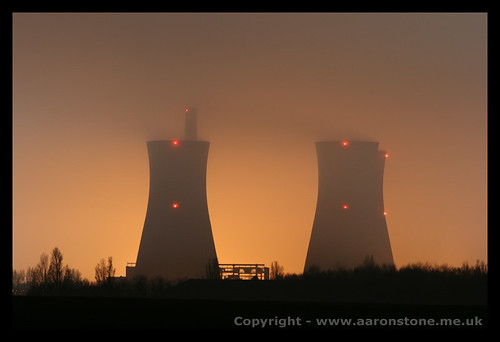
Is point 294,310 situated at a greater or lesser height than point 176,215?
lesser

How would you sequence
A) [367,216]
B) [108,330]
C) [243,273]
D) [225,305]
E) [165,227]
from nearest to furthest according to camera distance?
[108,330] → [225,305] → [165,227] → [367,216] → [243,273]

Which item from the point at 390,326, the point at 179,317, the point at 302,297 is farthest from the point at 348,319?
the point at 302,297

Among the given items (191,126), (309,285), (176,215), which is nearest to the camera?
(309,285)

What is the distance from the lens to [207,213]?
21906 mm

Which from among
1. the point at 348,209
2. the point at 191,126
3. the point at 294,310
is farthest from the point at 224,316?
the point at 191,126

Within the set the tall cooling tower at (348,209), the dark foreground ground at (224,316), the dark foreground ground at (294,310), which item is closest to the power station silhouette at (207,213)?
the tall cooling tower at (348,209)

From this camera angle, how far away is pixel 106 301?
13148 mm

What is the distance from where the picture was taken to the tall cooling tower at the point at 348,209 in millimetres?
22328

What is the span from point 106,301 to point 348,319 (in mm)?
3893

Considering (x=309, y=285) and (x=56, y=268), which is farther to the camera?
(x=56, y=268)

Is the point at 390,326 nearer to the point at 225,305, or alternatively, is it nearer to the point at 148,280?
the point at 225,305

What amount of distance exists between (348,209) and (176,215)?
4.18 meters

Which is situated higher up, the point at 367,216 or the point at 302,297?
the point at 367,216

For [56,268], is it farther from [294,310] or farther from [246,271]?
[294,310]
